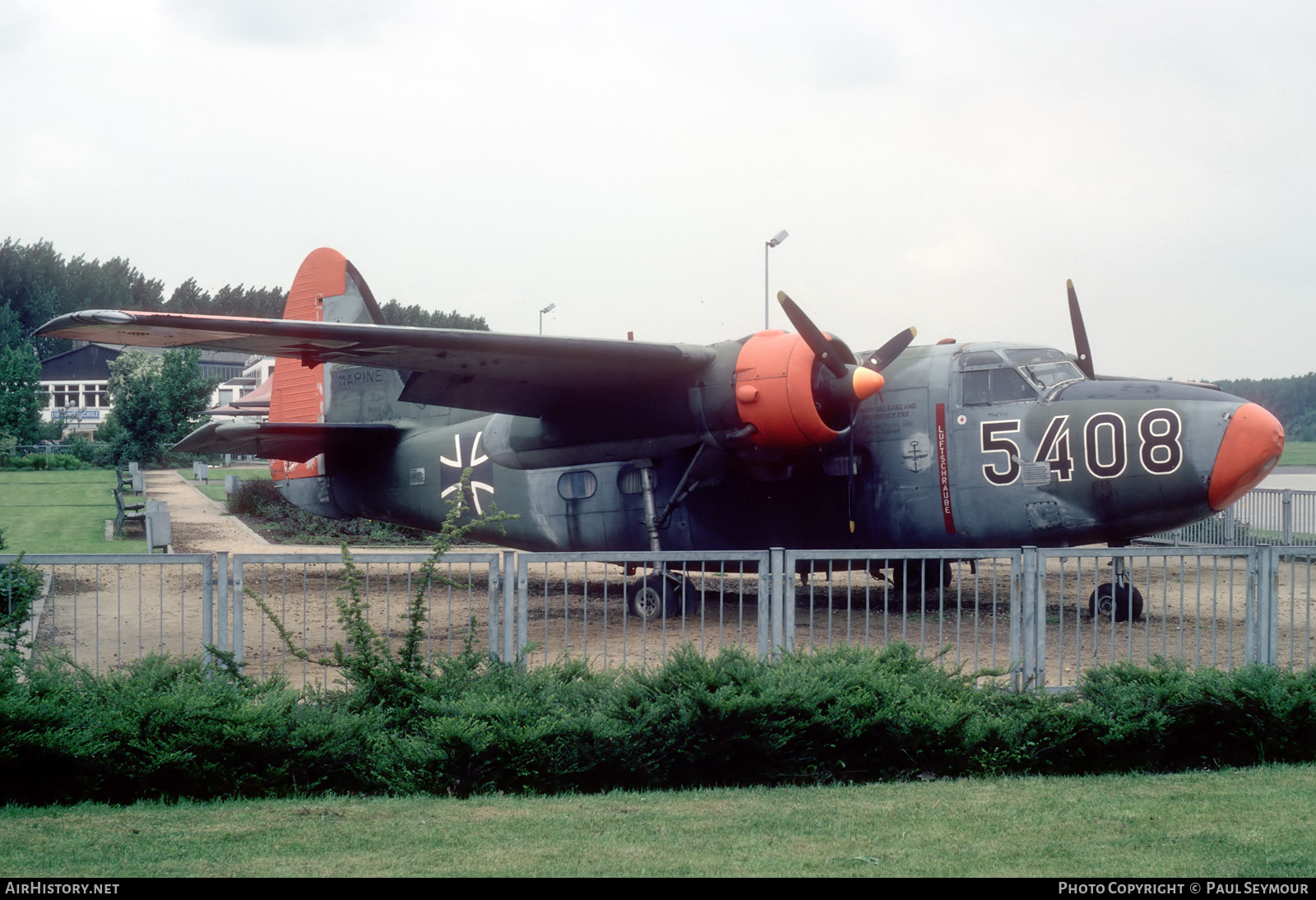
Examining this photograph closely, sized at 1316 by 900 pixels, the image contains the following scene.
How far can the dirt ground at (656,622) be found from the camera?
344 inches

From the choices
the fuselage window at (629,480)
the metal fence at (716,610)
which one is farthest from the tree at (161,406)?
the fuselage window at (629,480)

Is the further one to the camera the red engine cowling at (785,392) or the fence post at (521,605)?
the red engine cowling at (785,392)

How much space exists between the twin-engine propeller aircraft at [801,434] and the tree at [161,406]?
3487 cm

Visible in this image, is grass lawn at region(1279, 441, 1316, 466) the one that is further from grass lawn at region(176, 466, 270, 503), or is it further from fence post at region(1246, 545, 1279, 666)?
fence post at region(1246, 545, 1279, 666)

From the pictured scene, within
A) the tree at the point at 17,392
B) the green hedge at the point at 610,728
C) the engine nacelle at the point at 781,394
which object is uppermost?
the tree at the point at 17,392

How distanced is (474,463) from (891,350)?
22.7 feet

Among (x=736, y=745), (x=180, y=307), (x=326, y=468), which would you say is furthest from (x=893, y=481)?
(x=180, y=307)

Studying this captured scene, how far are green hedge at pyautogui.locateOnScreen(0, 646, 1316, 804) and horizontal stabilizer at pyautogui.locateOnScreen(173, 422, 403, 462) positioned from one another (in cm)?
1177

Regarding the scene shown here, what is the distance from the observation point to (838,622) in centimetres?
1454

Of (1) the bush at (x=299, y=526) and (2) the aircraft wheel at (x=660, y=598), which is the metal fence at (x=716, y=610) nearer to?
(2) the aircraft wheel at (x=660, y=598)

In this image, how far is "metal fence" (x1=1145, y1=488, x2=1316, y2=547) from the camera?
920 inches

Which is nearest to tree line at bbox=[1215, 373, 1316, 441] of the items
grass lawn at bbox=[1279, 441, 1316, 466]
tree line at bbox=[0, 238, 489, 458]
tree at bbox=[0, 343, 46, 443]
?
grass lawn at bbox=[1279, 441, 1316, 466]

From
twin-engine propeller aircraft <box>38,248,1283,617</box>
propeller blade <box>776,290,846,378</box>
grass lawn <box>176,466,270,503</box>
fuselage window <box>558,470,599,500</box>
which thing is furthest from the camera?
grass lawn <box>176,466,270,503</box>
